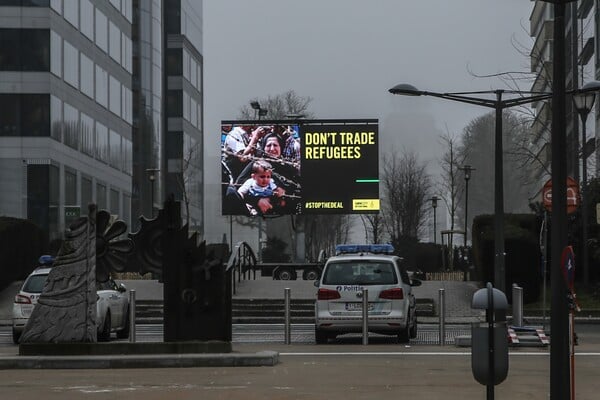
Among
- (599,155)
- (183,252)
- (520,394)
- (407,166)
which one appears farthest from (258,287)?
(407,166)

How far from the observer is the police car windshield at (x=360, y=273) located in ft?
78.2

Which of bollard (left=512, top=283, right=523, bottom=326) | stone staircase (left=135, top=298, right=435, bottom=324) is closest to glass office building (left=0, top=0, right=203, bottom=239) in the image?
stone staircase (left=135, top=298, right=435, bottom=324)

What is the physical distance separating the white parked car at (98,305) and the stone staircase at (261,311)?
22.6ft

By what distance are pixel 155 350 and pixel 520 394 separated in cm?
615

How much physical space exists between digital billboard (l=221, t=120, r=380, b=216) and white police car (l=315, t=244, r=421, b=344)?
25.5 meters

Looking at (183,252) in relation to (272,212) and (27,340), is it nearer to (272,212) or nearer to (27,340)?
(27,340)

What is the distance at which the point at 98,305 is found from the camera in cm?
2452

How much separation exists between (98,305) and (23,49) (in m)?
39.6

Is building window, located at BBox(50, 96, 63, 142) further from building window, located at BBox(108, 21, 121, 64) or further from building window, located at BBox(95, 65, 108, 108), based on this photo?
building window, located at BBox(108, 21, 121, 64)

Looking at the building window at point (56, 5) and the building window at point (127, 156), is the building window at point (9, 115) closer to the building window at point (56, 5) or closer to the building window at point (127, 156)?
the building window at point (56, 5)

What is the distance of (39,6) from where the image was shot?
61.9 meters

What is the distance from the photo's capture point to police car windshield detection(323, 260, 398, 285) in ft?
78.2

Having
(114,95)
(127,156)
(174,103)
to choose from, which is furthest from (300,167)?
(174,103)

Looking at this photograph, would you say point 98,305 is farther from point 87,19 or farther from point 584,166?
point 87,19
